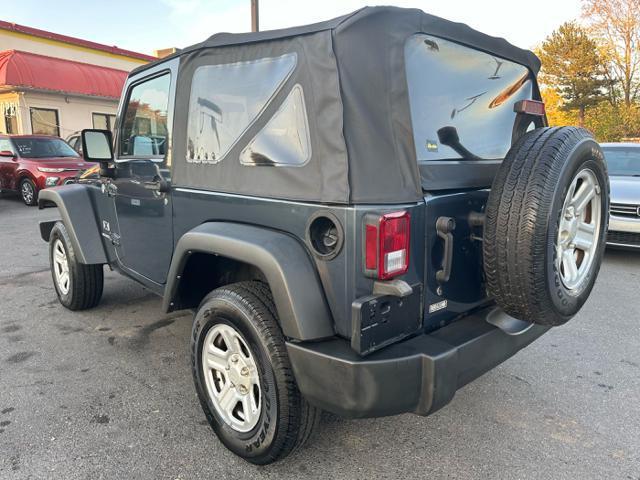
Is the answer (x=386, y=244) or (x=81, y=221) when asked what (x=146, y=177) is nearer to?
(x=81, y=221)

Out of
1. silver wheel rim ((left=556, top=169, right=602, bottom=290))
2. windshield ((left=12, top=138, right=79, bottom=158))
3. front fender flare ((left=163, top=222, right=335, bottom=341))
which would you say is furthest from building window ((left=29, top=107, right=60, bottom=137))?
silver wheel rim ((left=556, top=169, right=602, bottom=290))

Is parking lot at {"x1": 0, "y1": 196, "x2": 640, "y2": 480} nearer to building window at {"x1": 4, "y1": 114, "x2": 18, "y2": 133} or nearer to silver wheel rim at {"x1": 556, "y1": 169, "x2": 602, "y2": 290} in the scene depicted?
silver wheel rim at {"x1": 556, "y1": 169, "x2": 602, "y2": 290}

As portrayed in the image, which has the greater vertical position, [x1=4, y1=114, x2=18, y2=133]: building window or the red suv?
[x1=4, y1=114, x2=18, y2=133]: building window

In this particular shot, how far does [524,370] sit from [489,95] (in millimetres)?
1868

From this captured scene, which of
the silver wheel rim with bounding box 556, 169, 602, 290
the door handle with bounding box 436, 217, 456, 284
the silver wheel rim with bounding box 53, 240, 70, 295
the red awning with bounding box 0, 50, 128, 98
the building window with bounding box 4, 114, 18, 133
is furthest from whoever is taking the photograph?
the building window with bounding box 4, 114, 18, 133

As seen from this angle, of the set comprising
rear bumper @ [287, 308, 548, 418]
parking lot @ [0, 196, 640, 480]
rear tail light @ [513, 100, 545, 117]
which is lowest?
parking lot @ [0, 196, 640, 480]

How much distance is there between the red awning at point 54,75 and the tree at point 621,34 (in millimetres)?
26894

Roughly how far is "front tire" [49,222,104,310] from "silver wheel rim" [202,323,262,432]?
2148mm

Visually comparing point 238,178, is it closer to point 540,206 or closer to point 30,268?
point 540,206

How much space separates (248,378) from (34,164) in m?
11.3

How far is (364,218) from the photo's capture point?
74.3 inches

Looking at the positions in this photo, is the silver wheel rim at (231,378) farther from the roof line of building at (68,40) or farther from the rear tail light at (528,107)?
the roof line of building at (68,40)

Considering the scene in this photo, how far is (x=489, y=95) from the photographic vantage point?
8.61 ft

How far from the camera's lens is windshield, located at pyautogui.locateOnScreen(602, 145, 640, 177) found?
684 cm
